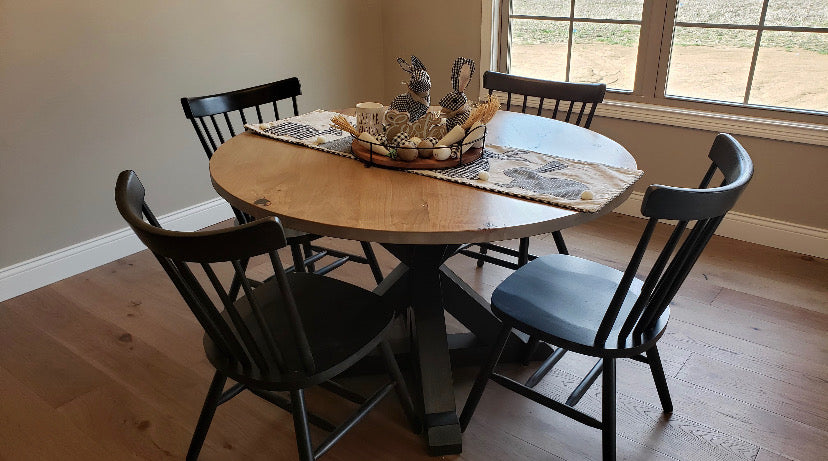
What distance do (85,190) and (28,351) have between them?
768 mm

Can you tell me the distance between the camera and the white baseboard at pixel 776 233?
270 cm

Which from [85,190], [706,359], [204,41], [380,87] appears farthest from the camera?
[380,87]

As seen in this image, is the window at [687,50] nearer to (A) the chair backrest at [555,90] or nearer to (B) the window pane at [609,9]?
(B) the window pane at [609,9]

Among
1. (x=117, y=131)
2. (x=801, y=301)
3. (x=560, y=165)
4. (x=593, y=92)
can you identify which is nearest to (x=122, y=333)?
(x=117, y=131)

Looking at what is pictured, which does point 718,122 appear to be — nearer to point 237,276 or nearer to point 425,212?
point 425,212

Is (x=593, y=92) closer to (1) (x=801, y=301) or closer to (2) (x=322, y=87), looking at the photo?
(1) (x=801, y=301)

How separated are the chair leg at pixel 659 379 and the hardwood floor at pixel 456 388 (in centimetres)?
4

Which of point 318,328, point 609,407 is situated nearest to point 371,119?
point 318,328

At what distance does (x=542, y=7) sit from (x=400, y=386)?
7.52 ft

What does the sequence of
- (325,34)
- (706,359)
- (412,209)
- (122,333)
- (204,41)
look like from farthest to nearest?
(325,34), (204,41), (122,333), (706,359), (412,209)

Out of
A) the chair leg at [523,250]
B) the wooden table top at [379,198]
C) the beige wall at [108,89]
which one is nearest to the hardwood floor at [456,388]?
the chair leg at [523,250]

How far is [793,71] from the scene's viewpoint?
8.57 ft

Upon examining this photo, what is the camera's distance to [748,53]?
8.80 feet

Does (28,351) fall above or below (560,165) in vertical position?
below
